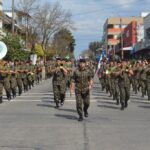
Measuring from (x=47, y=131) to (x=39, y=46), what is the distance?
65096 millimetres

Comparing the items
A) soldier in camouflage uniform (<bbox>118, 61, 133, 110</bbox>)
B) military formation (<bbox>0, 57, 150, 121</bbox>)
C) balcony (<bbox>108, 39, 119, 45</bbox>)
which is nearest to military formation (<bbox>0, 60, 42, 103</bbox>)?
military formation (<bbox>0, 57, 150, 121</bbox>)

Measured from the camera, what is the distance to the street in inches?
454

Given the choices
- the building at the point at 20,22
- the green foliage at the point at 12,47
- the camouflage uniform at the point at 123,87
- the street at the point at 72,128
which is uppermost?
the building at the point at 20,22

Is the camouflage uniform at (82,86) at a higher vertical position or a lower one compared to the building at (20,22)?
lower

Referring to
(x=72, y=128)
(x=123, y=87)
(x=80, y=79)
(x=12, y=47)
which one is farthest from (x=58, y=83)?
(x=12, y=47)

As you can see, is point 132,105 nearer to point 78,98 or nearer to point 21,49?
point 78,98

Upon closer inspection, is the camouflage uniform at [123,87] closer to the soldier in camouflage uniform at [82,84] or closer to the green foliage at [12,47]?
the soldier in camouflage uniform at [82,84]

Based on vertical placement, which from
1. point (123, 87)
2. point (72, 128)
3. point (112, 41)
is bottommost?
point (72, 128)

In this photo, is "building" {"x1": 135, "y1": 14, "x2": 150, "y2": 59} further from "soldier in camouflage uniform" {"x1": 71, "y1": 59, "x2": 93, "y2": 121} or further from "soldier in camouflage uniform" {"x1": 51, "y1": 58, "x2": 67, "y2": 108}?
"soldier in camouflage uniform" {"x1": 71, "y1": 59, "x2": 93, "y2": 121}

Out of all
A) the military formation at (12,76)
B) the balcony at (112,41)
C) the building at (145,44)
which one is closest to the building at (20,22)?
the building at (145,44)

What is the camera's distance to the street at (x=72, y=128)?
37.8 feet

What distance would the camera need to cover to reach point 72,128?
1409 centimetres

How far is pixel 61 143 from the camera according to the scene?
11.7 meters

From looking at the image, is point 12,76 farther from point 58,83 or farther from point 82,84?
point 82,84
